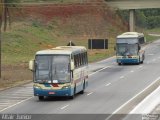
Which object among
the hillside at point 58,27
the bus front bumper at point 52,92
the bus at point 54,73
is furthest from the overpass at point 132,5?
the bus front bumper at point 52,92

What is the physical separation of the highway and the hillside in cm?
2346

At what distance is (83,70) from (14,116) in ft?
36.3

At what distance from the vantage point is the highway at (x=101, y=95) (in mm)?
31766

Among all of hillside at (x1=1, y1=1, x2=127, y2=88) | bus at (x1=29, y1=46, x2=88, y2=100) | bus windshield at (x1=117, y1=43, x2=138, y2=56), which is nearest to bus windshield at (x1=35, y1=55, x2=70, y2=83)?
bus at (x1=29, y1=46, x2=88, y2=100)

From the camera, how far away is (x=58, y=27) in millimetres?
112125

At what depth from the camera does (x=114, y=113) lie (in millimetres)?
30250

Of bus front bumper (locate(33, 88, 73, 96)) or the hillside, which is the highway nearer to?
bus front bumper (locate(33, 88, 73, 96))

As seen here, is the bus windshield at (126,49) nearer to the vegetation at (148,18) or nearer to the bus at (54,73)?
the bus at (54,73)

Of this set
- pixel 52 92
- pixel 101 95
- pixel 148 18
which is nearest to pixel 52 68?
pixel 52 92

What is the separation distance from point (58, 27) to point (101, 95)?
7418cm

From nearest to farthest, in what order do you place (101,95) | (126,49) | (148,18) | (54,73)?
(54,73), (101,95), (126,49), (148,18)

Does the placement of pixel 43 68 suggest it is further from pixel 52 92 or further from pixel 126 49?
pixel 126 49

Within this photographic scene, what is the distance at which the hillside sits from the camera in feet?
285

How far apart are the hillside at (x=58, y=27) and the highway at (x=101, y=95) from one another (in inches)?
923
